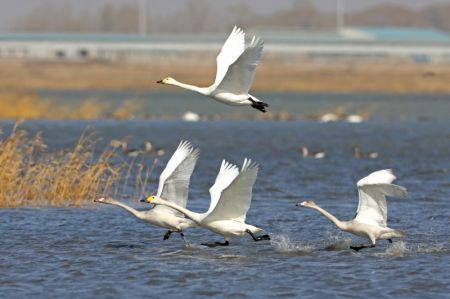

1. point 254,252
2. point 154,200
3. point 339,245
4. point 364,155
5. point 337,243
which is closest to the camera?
point 154,200

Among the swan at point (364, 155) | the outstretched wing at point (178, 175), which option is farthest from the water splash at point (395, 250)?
the swan at point (364, 155)

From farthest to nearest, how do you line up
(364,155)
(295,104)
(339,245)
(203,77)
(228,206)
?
(203,77), (295,104), (364,155), (339,245), (228,206)

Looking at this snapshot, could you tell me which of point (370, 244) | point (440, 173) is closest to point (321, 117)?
point (440, 173)

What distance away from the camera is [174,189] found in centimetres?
1559

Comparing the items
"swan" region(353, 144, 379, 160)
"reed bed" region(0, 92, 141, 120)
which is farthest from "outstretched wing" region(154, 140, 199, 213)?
"reed bed" region(0, 92, 141, 120)

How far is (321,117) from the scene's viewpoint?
174 ft

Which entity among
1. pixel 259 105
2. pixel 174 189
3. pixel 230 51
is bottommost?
pixel 174 189

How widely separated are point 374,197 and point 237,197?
1.89 metres

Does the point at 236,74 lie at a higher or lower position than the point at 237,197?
higher

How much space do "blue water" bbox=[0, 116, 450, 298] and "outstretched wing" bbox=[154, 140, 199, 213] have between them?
2.27ft

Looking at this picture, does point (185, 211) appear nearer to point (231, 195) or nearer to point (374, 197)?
point (231, 195)

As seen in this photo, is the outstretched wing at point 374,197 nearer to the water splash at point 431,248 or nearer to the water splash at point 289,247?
the water splash at point 431,248

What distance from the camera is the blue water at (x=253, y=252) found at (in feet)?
43.8

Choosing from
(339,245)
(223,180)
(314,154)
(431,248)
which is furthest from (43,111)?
(223,180)
